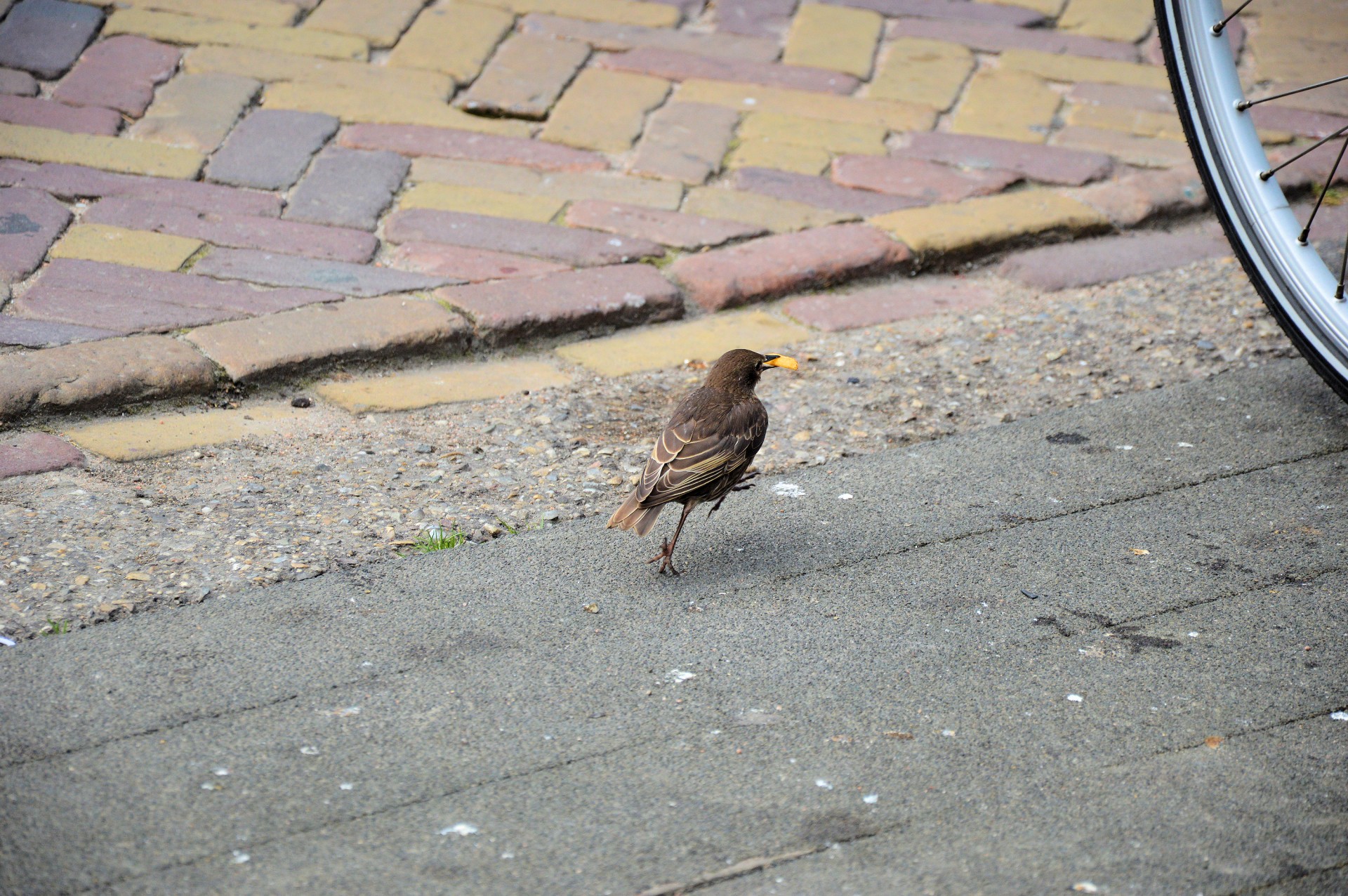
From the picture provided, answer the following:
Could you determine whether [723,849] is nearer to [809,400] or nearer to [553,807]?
[553,807]

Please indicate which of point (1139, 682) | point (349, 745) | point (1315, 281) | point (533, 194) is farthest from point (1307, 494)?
point (533, 194)

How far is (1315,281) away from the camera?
3.01m

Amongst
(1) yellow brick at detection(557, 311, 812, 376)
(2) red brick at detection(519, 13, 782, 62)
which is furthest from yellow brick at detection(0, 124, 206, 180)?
(2) red brick at detection(519, 13, 782, 62)

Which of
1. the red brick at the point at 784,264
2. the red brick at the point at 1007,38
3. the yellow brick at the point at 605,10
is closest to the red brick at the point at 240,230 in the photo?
the red brick at the point at 784,264

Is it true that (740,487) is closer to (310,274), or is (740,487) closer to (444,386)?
(444,386)

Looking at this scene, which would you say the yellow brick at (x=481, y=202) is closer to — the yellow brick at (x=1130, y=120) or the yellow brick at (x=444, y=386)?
the yellow brick at (x=444, y=386)

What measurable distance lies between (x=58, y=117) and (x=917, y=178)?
2905mm

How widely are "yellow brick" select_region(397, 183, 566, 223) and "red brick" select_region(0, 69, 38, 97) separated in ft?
4.74

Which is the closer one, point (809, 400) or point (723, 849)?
point (723, 849)

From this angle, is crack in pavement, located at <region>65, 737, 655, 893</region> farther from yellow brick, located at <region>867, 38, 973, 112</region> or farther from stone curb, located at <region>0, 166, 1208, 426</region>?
yellow brick, located at <region>867, 38, 973, 112</region>

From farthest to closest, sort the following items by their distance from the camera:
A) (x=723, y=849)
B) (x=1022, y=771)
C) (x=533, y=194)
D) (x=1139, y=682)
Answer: (x=533, y=194) → (x=1139, y=682) → (x=1022, y=771) → (x=723, y=849)

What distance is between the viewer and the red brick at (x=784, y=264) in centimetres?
389

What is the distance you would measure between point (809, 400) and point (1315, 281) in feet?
4.01

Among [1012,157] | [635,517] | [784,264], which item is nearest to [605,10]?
[1012,157]
